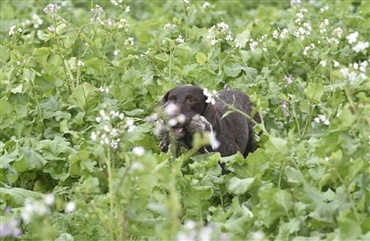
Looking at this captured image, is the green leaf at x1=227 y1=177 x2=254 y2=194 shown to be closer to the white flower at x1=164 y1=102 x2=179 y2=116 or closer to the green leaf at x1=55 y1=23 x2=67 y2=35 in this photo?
the white flower at x1=164 y1=102 x2=179 y2=116

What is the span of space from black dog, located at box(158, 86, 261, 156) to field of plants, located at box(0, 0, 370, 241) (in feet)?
0.60

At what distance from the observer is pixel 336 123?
6.71 meters

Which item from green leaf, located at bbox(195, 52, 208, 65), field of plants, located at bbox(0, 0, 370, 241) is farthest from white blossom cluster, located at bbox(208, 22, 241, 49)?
green leaf, located at bbox(195, 52, 208, 65)

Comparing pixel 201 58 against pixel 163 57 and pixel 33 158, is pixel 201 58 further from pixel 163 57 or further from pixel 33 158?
pixel 33 158

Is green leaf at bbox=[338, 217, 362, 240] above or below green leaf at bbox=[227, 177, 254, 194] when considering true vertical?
above

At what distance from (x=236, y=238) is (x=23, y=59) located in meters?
3.19

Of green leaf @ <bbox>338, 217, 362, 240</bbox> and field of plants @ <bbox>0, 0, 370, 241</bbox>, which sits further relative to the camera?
field of plants @ <bbox>0, 0, 370, 241</bbox>

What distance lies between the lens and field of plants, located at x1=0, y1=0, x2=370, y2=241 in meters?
5.69

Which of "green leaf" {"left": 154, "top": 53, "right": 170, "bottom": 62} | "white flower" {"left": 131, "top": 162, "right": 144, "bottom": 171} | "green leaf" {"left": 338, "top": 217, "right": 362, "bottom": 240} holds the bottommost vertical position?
"green leaf" {"left": 154, "top": 53, "right": 170, "bottom": 62}

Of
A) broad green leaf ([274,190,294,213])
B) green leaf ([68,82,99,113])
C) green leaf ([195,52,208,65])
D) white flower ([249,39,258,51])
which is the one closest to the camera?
broad green leaf ([274,190,294,213])

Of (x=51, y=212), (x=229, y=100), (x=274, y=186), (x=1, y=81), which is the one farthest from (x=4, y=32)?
(x=274, y=186)

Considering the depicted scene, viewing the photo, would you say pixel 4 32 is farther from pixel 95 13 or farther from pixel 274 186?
pixel 274 186

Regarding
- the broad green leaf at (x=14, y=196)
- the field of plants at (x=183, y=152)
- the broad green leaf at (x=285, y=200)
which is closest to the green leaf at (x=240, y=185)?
the field of plants at (x=183, y=152)

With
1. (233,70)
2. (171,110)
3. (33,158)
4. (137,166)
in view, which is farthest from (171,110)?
(233,70)
